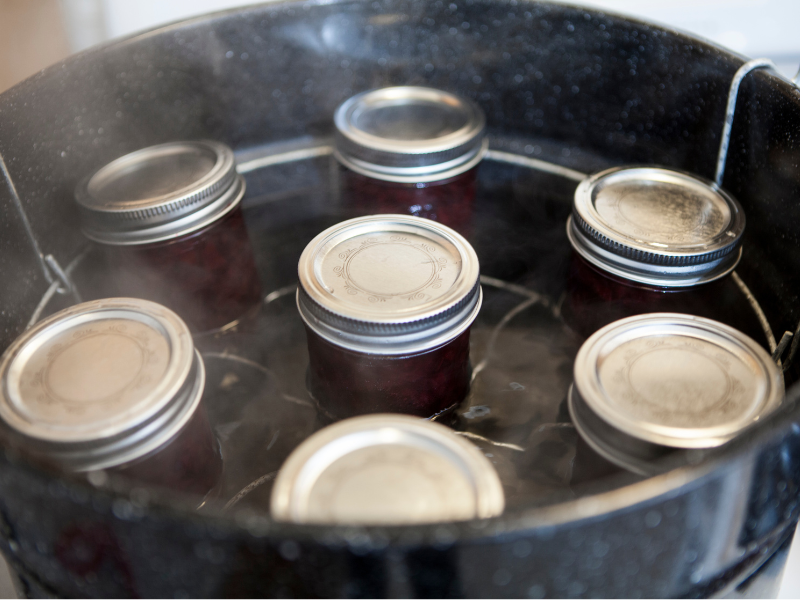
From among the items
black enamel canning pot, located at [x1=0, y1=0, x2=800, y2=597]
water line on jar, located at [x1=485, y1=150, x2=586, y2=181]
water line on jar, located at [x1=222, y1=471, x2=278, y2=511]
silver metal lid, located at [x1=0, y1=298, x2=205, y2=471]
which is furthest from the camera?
water line on jar, located at [x1=485, y1=150, x2=586, y2=181]

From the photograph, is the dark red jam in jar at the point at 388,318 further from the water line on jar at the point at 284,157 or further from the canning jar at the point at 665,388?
the water line on jar at the point at 284,157

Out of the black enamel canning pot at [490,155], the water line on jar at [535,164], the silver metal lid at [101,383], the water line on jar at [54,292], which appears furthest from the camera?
the water line on jar at [535,164]

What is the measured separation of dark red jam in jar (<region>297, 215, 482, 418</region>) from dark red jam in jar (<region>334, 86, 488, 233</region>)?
12 cm

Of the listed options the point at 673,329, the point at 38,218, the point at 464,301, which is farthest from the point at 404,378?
the point at 38,218

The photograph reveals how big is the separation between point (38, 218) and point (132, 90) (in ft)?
0.64

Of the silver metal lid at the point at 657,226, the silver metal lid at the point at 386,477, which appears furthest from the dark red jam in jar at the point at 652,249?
the silver metal lid at the point at 386,477

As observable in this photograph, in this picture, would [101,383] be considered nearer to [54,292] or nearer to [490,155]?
[54,292]

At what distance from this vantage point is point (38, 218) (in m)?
0.74

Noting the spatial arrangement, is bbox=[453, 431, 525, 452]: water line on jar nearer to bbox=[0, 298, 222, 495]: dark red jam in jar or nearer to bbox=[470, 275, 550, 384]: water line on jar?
bbox=[470, 275, 550, 384]: water line on jar

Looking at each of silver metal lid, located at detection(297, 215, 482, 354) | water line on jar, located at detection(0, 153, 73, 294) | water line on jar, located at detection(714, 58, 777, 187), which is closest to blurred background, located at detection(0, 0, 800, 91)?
water line on jar, located at detection(714, 58, 777, 187)

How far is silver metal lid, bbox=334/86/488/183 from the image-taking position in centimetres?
79

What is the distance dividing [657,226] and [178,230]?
20.8 inches

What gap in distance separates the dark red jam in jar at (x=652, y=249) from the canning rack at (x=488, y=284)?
4cm

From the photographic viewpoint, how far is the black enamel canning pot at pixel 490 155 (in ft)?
1.20
